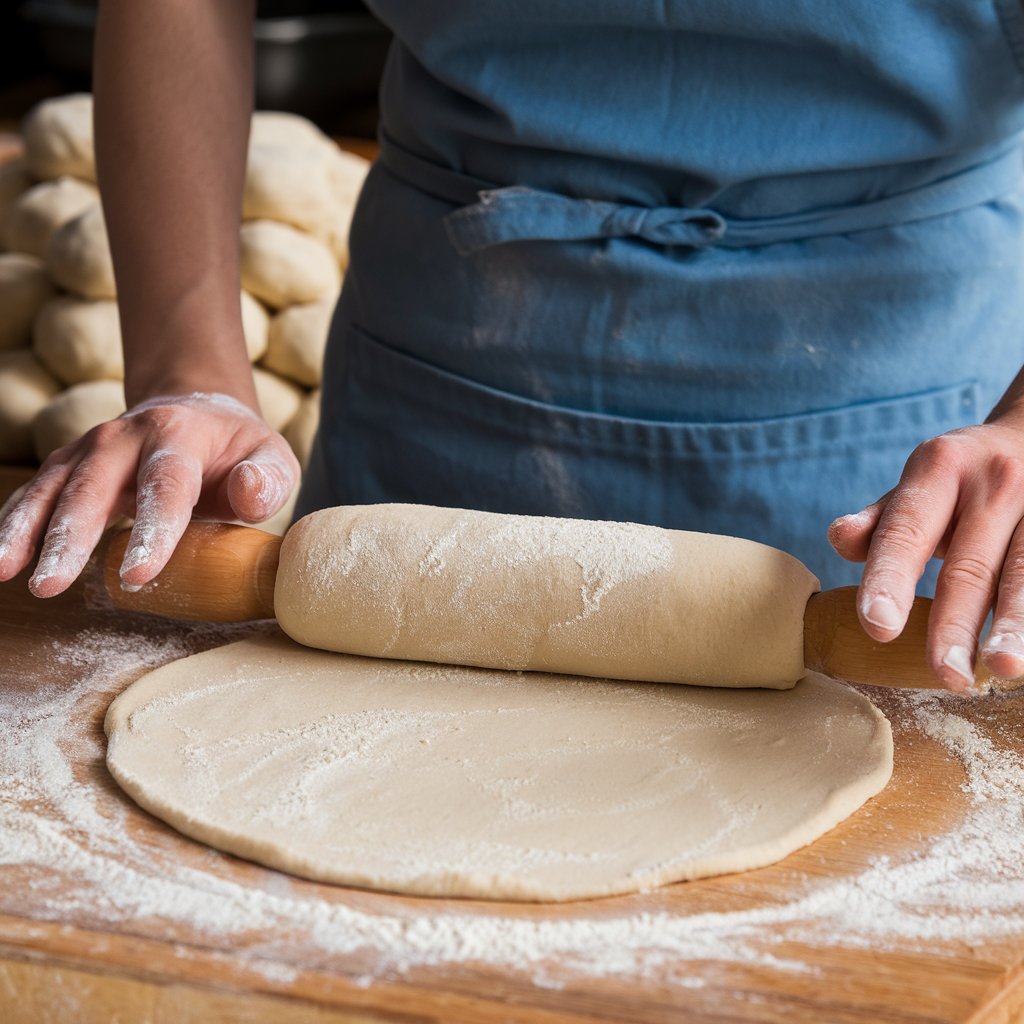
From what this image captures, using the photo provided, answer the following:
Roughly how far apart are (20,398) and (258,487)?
1639mm

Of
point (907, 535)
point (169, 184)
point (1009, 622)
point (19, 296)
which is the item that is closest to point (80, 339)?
point (19, 296)

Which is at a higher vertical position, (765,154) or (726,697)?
(765,154)

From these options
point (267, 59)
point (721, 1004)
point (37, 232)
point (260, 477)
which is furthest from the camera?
point (267, 59)

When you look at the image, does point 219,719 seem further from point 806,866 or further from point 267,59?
point 267,59

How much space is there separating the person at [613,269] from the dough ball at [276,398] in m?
1.22

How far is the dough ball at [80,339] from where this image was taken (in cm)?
286

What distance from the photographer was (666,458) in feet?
5.24

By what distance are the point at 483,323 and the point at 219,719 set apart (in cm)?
61

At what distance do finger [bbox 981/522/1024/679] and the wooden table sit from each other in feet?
0.51

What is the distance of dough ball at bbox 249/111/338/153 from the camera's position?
3193 mm

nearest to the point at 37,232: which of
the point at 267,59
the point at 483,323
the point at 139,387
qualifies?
the point at 267,59

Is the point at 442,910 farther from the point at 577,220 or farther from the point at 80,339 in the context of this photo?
the point at 80,339

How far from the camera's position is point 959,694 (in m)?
1.43

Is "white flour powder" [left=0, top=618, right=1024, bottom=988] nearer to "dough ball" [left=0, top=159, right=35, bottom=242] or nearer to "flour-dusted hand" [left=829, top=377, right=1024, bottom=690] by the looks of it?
"flour-dusted hand" [left=829, top=377, right=1024, bottom=690]
